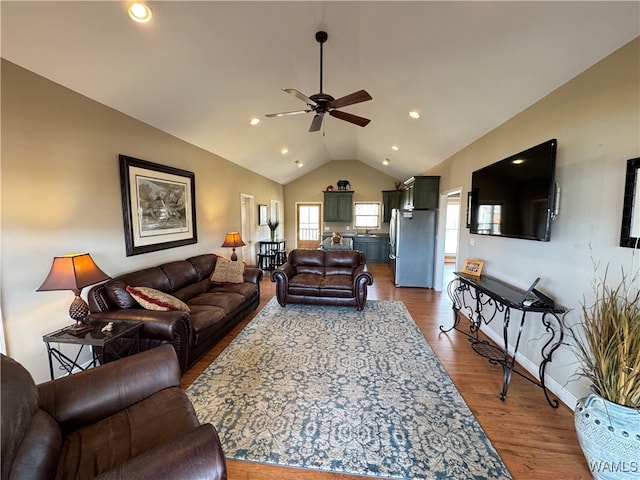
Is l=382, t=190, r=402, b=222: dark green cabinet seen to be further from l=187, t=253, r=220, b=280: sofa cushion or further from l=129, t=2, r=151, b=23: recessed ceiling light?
l=129, t=2, r=151, b=23: recessed ceiling light

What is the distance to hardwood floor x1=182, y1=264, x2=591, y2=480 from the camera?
160 centimetres

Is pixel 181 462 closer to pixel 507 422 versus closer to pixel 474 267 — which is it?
pixel 507 422

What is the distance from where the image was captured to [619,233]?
70.1 inches

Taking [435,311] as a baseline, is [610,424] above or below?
above

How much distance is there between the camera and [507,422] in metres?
2.00

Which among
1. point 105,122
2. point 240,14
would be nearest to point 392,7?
point 240,14

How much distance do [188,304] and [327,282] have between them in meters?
2.13

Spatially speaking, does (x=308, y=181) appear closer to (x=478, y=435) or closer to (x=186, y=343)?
(x=186, y=343)

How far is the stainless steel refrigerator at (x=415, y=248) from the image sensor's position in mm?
5590

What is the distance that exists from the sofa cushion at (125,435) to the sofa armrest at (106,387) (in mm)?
52

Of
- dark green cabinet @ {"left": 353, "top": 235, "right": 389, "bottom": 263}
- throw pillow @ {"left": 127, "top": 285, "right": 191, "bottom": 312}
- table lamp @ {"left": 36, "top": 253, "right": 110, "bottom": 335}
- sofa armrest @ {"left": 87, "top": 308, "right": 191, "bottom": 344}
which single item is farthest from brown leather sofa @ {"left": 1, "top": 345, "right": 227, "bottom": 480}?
dark green cabinet @ {"left": 353, "top": 235, "right": 389, "bottom": 263}

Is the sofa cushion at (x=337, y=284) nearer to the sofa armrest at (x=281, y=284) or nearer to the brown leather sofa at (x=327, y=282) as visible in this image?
the brown leather sofa at (x=327, y=282)

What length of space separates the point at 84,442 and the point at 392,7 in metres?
3.30

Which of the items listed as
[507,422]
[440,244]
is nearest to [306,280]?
[440,244]
